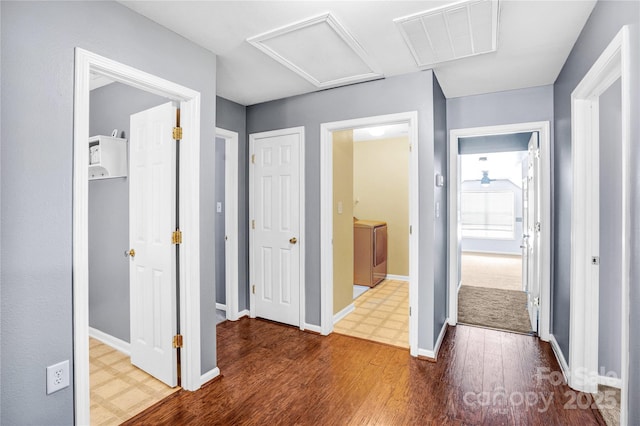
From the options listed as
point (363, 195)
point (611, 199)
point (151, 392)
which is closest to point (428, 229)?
point (611, 199)

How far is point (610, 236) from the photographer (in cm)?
221

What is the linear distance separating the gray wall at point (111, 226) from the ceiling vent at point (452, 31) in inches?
78.1

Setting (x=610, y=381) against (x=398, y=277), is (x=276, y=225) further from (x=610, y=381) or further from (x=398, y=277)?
(x=610, y=381)

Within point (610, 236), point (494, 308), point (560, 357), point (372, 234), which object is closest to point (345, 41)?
point (610, 236)

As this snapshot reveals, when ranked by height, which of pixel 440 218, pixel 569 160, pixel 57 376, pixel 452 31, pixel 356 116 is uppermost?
pixel 452 31

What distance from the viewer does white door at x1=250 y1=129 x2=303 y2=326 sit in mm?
3449

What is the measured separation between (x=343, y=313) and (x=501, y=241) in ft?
23.2

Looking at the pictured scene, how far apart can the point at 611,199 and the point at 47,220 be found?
3.37 meters

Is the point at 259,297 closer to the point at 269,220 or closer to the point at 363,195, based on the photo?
the point at 269,220

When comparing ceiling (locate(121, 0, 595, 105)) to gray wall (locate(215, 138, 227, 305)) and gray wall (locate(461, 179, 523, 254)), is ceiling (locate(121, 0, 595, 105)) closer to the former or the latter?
gray wall (locate(215, 138, 227, 305))

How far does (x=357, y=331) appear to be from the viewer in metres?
3.38

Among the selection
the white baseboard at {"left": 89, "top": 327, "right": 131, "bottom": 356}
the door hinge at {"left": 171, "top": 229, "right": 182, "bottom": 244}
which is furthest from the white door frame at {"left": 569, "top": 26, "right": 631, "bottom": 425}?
the white baseboard at {"left": 89, "top": 327, "right": 131, "bottom": 356}

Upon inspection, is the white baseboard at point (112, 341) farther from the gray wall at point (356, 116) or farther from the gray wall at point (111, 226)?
the gray wall at point (356, 116)

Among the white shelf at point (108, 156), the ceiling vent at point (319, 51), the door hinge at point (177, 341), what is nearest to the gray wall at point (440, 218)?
the ceiling vent at point (319, 51)
